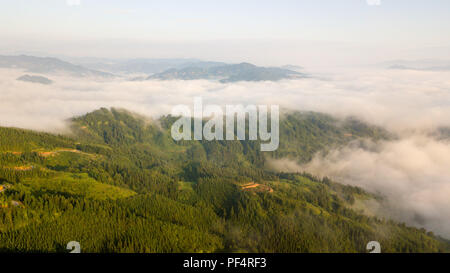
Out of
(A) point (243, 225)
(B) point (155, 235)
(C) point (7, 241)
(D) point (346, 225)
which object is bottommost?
(D) point (346, 225)

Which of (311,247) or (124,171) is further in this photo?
(124,171)

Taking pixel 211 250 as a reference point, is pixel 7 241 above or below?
above

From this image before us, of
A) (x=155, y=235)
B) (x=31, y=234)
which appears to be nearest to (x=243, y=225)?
(x=155, y=235)

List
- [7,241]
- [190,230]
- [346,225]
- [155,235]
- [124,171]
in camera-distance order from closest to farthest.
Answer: [7,241] < [155,235] < [190,230] < [346,225] < [124,171]

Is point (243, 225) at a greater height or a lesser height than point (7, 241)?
lesser

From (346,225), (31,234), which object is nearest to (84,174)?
(31,234)
